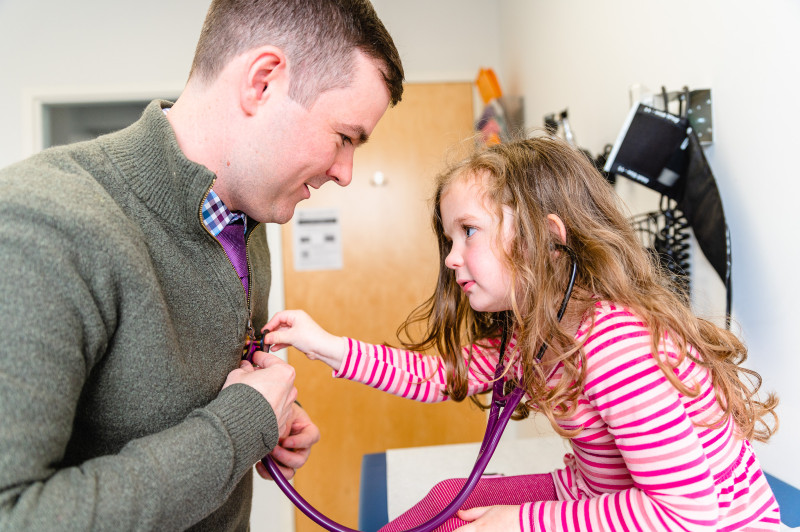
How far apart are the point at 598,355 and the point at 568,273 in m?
0.17

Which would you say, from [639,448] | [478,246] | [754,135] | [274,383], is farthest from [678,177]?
[274,383]

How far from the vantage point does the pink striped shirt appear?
2.37ft

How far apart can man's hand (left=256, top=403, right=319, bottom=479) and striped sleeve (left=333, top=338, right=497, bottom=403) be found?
0.12m

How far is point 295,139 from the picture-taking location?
34.4 inches

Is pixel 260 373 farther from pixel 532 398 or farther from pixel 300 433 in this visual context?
pixel 532 398

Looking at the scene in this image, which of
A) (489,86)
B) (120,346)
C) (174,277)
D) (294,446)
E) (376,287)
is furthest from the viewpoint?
(376,287)

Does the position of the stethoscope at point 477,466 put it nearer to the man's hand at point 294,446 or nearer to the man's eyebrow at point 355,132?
the man's hand at point 294,446

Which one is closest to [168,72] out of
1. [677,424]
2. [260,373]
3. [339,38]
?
[339,38]

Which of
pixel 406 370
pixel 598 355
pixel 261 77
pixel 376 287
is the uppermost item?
pixel 261 77

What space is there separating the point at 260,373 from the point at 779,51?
1052mm

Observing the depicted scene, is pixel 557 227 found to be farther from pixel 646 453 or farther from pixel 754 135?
pixel 754 135

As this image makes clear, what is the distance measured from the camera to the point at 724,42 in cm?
112

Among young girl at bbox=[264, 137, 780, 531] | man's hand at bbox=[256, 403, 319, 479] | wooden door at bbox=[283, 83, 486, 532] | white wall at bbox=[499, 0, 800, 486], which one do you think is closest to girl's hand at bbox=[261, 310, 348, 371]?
young girl at bbox=[264, 137, 780, 531]

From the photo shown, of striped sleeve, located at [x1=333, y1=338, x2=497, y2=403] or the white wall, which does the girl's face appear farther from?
the white wall
